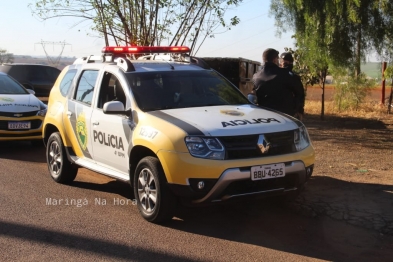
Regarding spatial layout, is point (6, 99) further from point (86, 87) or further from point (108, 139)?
point (108, 139)

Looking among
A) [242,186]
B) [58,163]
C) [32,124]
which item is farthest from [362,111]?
[242,186]

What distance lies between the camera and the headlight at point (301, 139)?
6312mm

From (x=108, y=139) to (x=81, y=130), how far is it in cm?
76

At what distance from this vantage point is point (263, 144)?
595 centimetres

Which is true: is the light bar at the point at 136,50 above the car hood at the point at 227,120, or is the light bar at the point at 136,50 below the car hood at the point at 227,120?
above

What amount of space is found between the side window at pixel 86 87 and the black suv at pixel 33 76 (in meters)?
13.3

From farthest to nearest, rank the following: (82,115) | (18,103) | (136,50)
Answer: (18,103), (136,50), (82,115)

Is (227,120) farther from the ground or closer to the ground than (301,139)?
farther from the ground

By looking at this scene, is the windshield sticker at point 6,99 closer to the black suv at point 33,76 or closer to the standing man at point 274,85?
the standing man at point 274,85

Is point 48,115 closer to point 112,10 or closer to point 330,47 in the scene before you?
point 112,10

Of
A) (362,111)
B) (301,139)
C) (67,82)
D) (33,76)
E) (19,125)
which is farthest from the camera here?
(33,76)

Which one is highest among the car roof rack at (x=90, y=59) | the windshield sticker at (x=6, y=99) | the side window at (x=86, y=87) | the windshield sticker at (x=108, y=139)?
the car roof rack at (x=90, y=59)

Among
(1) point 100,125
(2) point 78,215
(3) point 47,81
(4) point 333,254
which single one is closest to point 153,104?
(1) point 100,125

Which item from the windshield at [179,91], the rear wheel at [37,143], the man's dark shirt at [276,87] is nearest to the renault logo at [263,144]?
the windshield at [179,91]
